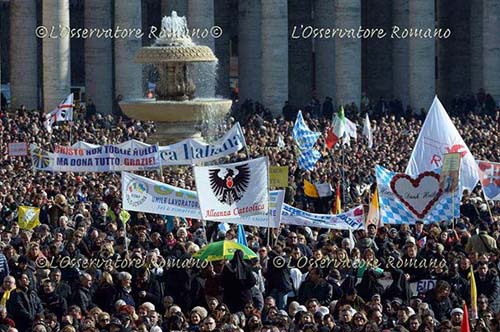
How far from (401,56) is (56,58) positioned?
19.4 metres

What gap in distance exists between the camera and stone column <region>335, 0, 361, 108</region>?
83.9 metres

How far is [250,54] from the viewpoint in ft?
295

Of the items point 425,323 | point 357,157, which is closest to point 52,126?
point 357,157

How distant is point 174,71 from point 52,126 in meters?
10.7

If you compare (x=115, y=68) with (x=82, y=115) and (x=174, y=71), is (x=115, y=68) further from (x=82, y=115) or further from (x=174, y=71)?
(x=174, y=71)

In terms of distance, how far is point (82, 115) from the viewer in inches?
3009

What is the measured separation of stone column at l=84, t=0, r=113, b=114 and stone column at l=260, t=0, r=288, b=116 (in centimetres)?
650

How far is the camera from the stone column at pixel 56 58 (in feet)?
255

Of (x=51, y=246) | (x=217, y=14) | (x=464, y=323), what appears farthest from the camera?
(x=217, y=14)

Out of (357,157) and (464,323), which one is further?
(357,157)

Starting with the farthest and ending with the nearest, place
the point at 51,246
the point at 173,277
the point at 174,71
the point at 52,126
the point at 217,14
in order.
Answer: the point at 217,14 < the point at 52,126 < the point at 174,71 < the point at 51,246 < the point at 173,277

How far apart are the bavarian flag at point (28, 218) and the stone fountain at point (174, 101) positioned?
15.4 m

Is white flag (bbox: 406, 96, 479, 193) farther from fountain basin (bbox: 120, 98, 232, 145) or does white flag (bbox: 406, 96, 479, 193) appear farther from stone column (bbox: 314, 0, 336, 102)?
stone column (bbox: 314, 0, 336, 102)

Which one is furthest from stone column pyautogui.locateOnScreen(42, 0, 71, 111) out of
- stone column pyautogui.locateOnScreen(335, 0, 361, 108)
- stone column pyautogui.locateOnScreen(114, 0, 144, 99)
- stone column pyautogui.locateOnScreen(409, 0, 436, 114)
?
stone column pyautogui.locateOnScreen(409, 0, 436, 114)
